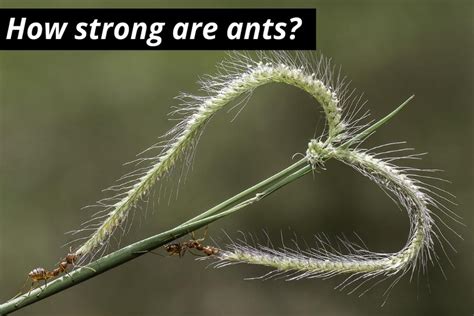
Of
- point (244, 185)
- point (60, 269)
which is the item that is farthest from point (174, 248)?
point (244, 185)

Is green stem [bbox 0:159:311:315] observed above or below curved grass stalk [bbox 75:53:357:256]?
below

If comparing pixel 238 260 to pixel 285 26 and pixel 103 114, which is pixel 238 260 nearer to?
pixel 285 26

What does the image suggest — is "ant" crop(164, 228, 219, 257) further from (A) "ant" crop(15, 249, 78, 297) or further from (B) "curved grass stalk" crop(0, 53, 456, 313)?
(A) "ant" crop(15, 249, 78, 297)

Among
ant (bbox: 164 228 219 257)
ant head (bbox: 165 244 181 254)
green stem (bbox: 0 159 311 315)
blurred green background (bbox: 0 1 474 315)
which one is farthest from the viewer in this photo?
blurred green background (bbox: 0 1 474 315)

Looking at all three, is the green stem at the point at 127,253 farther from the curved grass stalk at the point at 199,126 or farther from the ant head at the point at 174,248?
the ant head at the point at 174,248

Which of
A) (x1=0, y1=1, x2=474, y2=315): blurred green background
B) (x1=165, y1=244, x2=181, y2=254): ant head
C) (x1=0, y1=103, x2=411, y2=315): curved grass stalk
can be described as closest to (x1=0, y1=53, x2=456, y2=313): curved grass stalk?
(x1=0, y1=103, x2=411, y2=315): curved grass stalk

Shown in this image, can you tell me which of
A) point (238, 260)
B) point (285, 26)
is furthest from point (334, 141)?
point (285, 26)

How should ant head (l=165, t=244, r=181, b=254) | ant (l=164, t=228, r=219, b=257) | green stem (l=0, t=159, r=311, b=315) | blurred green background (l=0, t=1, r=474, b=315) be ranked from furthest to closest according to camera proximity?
blurred green background (l=0, t=1, r=474, b=315) → ant head (l=165, t=244, r=181, b=254) → ant (l=164, t=228, r=219, b=257) → green stem (l=0, t=159, r=311, b=315)

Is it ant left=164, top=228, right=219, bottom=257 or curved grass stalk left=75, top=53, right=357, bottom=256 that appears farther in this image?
ant left=164, top=228, right=219, bottom=257

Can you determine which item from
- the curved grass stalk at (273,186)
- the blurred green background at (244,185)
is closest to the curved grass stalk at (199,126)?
the curved grass stalk at (273,186)

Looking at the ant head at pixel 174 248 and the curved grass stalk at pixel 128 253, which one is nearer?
the curved grass stalk at pixel 128 253

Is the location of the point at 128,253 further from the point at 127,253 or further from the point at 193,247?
→ the point at 193,247
